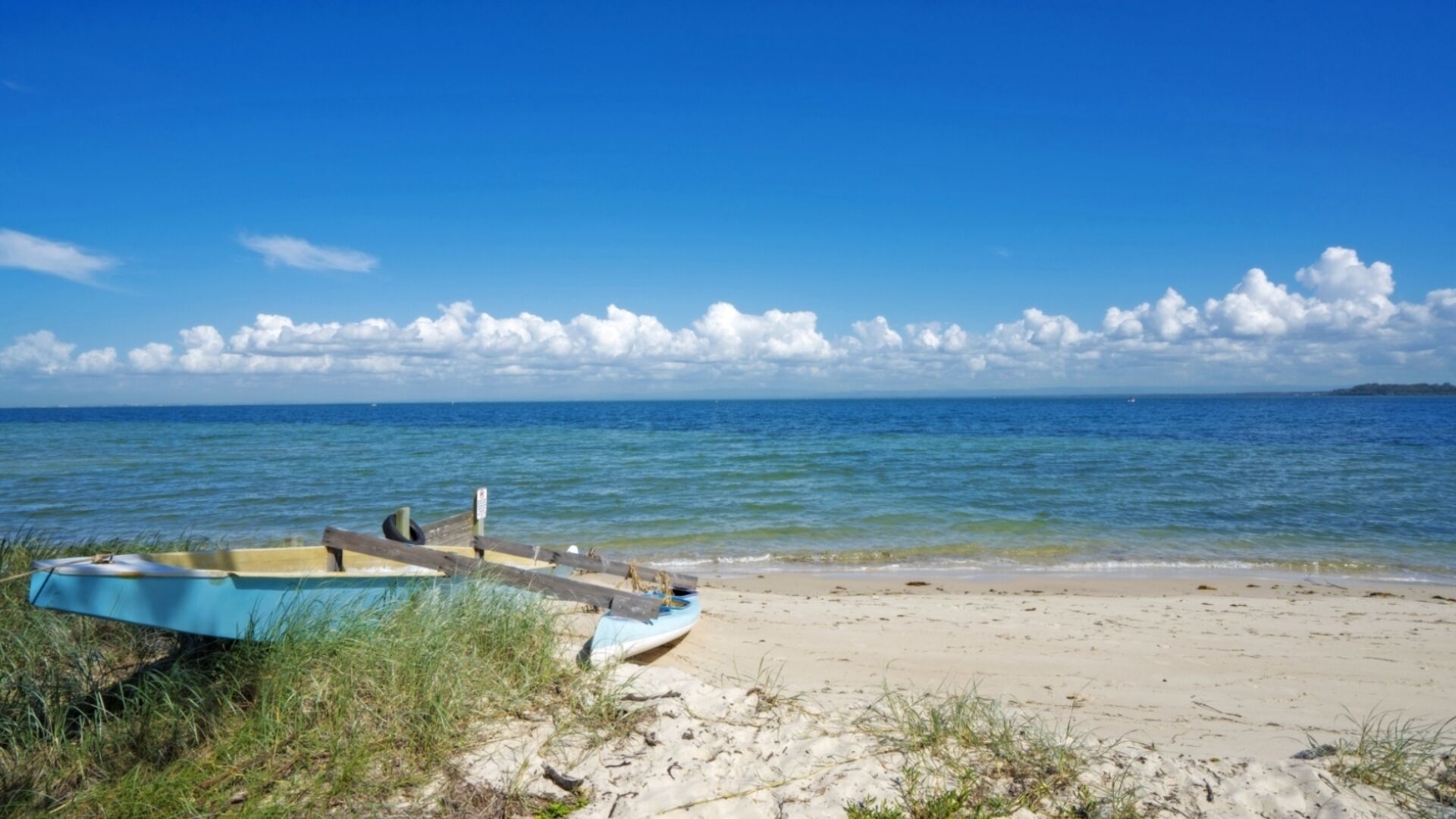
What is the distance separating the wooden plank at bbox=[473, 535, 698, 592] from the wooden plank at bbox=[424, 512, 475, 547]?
1.29 ft

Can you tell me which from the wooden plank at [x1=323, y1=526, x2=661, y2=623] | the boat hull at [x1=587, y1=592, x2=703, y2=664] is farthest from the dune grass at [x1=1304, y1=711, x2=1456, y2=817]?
the wooden plank at [x1=323, y1=526, x2=661, y2=623]

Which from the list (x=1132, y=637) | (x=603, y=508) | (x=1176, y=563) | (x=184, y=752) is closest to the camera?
(x=184, y=752)

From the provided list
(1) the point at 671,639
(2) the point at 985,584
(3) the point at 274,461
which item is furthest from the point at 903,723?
(3) the point at 274,461

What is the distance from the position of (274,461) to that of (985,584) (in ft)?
84.0

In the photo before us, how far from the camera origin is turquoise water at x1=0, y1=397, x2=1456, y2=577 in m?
13.9

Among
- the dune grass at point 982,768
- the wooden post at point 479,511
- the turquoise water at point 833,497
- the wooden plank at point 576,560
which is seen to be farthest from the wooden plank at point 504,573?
the turquoise water at point 833,497

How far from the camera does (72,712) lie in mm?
4625

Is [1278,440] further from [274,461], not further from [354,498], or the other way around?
[274,461]

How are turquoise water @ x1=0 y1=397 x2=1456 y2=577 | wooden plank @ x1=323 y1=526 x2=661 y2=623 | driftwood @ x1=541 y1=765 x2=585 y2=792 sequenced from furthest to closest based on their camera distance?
turquoise water @ x1=0 y1=397 x2=1456 y2=577
wooden plank @ x1=323 y1=526 x2=661 y2=623
driftwood @ x1=541 y1=765 x2=585 y2=792

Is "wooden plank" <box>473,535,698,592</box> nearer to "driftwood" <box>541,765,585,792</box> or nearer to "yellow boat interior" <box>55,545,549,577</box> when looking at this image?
"yellow boat interior" <box>55,545,549,577</box>

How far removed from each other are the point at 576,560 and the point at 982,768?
5510 mm

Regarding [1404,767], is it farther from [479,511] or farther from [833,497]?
[833,497]

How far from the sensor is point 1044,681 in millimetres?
6648

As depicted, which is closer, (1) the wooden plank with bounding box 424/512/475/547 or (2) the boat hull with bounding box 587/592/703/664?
(2) the boat hull with bounding box 587/592/703/664
